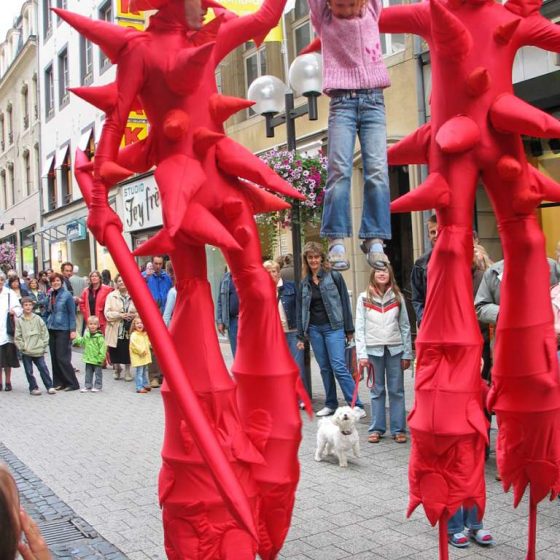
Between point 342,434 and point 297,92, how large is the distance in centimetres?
276

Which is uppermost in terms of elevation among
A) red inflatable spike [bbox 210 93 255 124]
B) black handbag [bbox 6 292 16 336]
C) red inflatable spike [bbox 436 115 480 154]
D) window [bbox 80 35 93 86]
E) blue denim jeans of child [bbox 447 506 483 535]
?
window [bbox 80 35 93 86]

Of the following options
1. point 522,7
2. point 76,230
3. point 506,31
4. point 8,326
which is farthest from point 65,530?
point 76,230

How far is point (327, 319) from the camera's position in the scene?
695cm

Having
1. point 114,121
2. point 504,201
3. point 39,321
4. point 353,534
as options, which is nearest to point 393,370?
point 353,534

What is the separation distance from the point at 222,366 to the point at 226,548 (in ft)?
2.32

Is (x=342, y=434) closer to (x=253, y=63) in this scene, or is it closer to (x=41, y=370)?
(x=41, y=370)

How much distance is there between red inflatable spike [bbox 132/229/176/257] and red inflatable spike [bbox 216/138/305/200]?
409mm

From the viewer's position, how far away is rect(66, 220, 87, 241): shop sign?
22.6m

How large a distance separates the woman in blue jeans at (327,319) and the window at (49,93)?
2027cm

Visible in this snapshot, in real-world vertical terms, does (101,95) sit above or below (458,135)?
above

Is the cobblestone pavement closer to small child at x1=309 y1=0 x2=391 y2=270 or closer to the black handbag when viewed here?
small child at x1=309 y1=0 x2=391 y2=270

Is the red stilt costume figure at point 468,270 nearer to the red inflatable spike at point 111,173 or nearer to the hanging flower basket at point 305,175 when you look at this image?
the red inflatable spike at point 111,173

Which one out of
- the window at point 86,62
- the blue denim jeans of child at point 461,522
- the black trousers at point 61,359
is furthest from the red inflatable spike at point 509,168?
the window at point 86,62

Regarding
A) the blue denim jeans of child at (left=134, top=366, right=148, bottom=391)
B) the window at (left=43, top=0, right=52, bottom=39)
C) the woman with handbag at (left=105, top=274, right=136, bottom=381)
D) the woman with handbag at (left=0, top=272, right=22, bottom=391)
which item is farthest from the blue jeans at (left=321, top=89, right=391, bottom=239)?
the window at (left=43, top=0, right=52, bottom=39)
